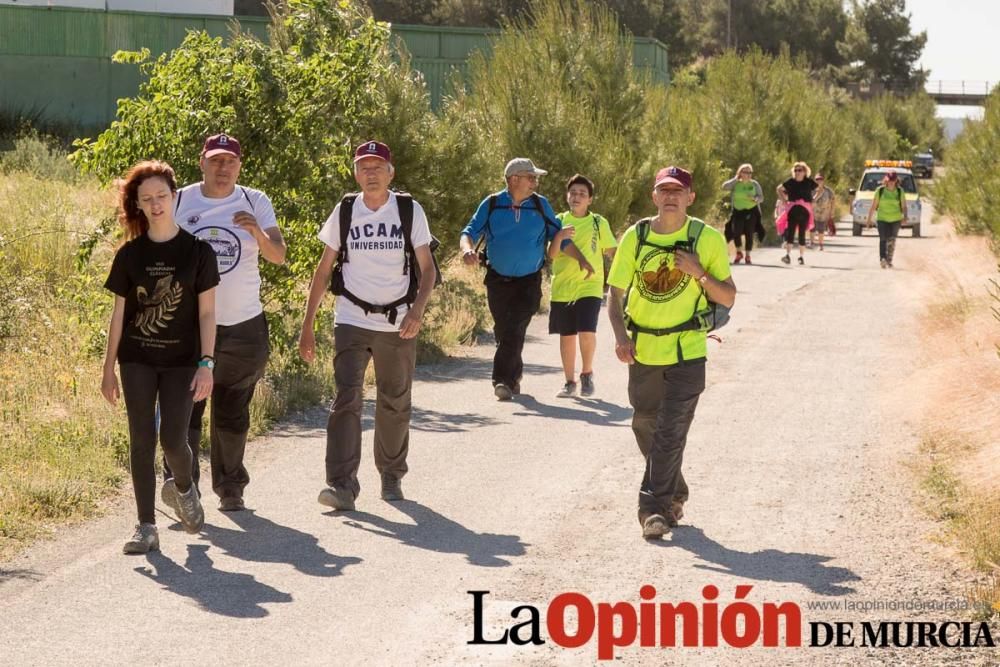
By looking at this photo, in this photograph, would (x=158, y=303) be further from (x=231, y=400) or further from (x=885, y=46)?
(x=885, y=46)

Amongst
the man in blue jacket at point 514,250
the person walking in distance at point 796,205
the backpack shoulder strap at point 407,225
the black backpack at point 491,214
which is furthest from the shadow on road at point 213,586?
the person walking in distance at point 796,205

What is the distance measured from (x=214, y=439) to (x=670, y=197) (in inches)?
113

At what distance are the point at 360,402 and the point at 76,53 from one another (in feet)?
116

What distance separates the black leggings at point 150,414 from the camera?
752cm

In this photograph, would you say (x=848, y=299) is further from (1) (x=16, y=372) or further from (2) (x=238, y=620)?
(2) (x=238, y=620)

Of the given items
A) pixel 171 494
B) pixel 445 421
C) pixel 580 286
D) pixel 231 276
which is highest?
pixel 231 276

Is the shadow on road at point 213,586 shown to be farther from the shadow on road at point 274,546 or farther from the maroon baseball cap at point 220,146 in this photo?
the maroon baseball cap at point 220,146

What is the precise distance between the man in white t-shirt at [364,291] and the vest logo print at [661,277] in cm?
128

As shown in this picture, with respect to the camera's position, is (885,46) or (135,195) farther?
(885,46)

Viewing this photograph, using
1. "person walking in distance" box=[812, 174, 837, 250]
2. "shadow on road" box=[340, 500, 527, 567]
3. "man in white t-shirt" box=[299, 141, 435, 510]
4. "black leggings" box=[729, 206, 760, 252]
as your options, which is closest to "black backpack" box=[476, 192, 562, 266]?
"man in white t-shirt" box=[299, 141, 435, 510]

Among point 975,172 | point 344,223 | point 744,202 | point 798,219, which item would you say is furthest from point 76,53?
point 344,223

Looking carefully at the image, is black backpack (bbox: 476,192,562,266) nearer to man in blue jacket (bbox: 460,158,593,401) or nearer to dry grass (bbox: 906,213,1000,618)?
man in blue jacket (bbox: 460,158,593,401)

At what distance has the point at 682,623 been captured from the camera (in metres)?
6.50

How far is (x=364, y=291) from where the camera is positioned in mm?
8680
